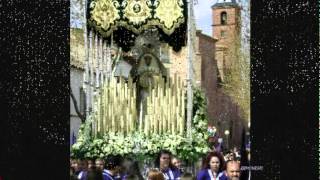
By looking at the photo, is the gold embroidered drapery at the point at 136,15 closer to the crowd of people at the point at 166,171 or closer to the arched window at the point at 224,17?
the crowd of people at the point at 166,171

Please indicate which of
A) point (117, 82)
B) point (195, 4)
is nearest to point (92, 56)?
point (117, 82)

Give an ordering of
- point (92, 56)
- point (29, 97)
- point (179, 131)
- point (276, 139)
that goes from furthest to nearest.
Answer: point (92, 56) < point (179, 131) < point (29, 97) < point (276, 139)

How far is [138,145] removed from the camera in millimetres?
11258

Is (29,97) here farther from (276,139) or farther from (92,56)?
(92,56)

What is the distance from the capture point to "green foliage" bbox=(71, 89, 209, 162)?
36.6 ft

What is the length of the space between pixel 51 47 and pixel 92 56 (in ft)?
27.9

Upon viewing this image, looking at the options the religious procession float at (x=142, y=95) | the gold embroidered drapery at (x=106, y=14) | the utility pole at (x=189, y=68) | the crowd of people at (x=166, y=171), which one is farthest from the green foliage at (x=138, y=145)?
the gold embroidered drapery at (x=106, y=14)

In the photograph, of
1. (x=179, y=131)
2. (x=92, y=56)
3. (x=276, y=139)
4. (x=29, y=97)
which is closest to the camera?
(x=276, y=139)

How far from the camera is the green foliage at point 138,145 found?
11.1 meters

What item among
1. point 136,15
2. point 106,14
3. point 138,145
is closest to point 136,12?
point 136,15

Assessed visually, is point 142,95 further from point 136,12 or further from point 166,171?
point 166,171

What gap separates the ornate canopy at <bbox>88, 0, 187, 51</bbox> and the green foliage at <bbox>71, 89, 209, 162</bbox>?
1.56 metres

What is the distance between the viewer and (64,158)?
410 centimetres

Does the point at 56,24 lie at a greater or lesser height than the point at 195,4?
lesser
